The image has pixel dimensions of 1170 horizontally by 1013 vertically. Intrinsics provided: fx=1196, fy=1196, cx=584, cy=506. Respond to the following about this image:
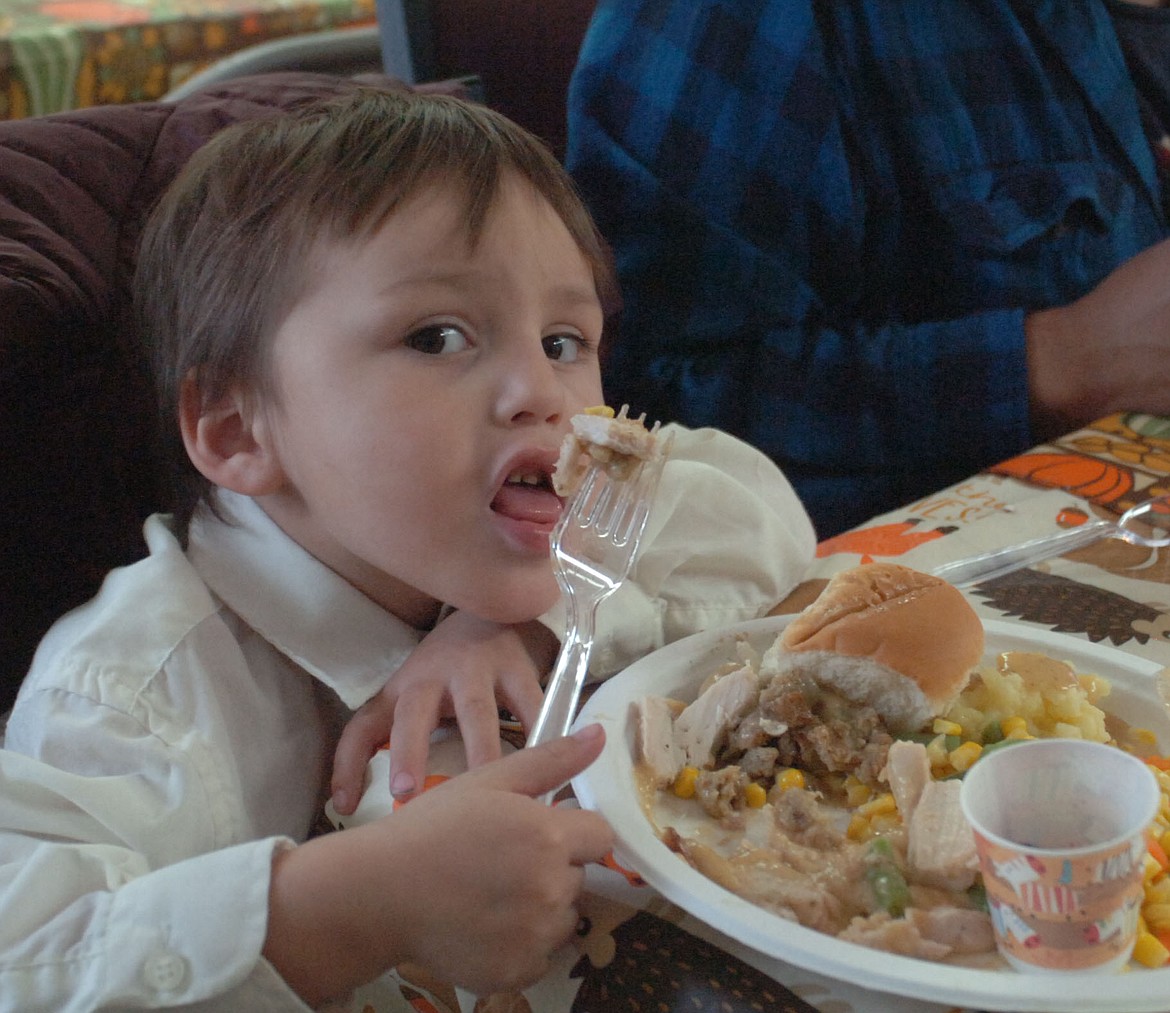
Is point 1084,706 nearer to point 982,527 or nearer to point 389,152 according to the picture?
point 982,527

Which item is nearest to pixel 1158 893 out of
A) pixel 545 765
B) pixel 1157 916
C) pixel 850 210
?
pixel 1157 916

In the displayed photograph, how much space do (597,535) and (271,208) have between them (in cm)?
46

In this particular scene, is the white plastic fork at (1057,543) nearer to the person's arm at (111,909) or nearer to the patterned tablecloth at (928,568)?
the patterned tablecloth at (928,568)

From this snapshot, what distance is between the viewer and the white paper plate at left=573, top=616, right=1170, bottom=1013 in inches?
26.3

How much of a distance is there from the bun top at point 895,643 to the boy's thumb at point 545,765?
8.5 inches

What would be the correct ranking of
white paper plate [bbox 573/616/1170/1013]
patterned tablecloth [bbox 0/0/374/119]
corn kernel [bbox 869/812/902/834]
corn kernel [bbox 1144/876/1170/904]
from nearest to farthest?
white paper plate [bbox 573/616/1170/1013]
corn kernel [bbox 1144/876/1170/904]
corn kernel [bbox 869/812/902/834]
patterned tablecloth [bbox 0/0/374/119]

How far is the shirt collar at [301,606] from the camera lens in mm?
1138

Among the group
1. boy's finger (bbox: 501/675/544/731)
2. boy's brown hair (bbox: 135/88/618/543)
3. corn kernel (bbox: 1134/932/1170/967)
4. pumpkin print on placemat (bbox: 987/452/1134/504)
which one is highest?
boy's brown hair (bbox: 135/88/618/543)

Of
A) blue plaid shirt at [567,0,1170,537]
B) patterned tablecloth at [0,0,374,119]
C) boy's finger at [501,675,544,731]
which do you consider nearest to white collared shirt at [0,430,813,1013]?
boy's finger at [501,675,544,731]

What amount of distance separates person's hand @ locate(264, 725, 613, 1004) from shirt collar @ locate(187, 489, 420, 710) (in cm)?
31

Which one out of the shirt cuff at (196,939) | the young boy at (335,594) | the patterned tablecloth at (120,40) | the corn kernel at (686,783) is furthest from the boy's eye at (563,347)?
the patterned tablecloth at (120,40)

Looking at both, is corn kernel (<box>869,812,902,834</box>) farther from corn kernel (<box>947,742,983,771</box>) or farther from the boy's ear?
the boy's ear

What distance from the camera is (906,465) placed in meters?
1.89

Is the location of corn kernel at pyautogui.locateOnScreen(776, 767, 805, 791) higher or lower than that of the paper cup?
lower
